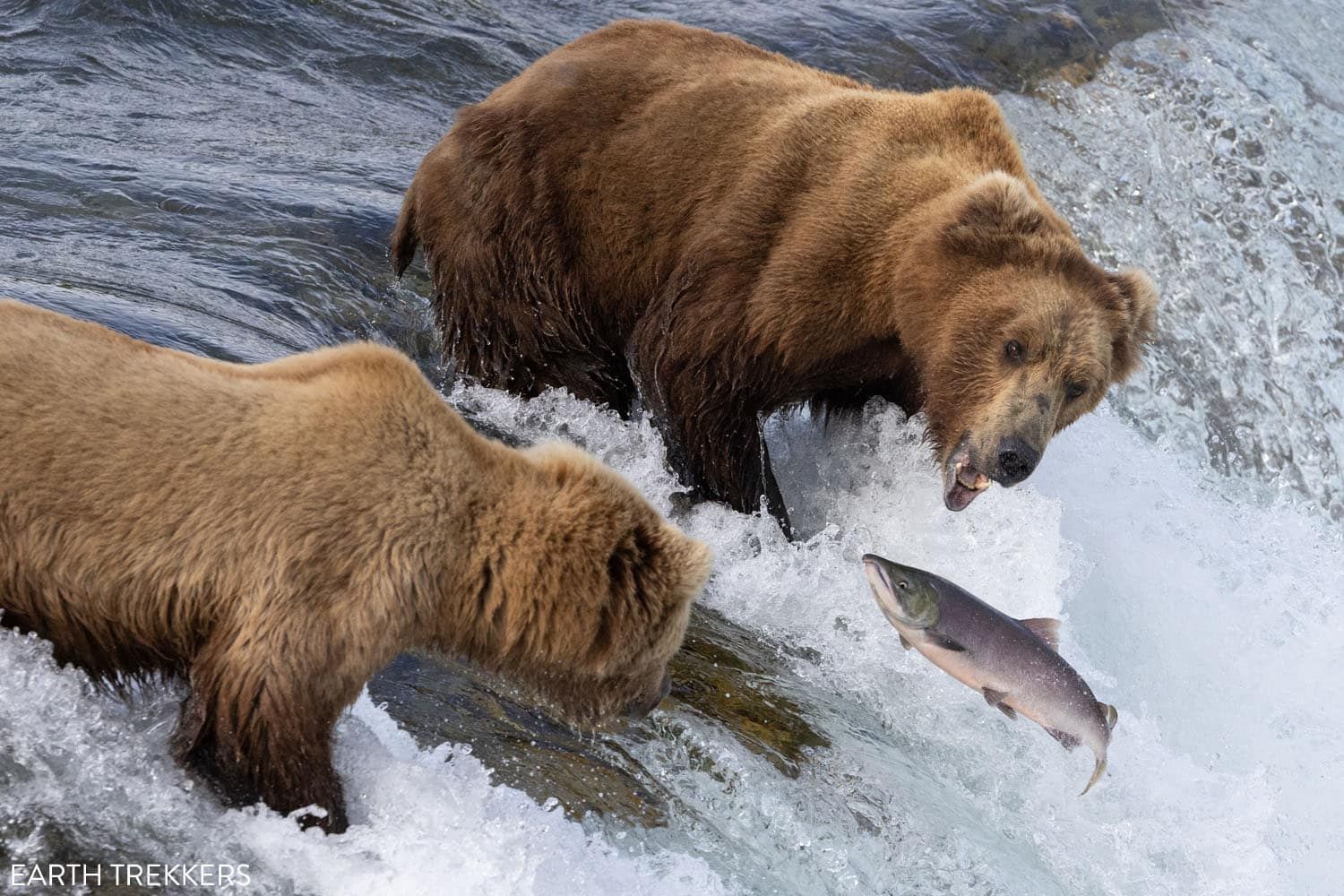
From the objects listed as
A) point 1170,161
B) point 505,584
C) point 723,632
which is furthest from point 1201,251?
point 505,584

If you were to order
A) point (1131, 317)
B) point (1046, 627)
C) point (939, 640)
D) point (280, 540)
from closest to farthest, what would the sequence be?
point (280, 540) < point (939, 640) < point (1046, 627) < point (1131, 317)

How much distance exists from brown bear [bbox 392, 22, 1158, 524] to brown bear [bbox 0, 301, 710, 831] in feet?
8.68

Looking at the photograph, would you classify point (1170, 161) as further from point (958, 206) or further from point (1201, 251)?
point (958, 206)

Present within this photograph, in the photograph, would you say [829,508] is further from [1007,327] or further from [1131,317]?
[1131,317]

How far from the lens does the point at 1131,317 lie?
6809 millimetres

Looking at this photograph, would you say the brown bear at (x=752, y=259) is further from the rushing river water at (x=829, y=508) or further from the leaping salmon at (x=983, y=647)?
the leaping salmon at (x=983, y=647)

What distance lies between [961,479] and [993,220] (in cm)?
113

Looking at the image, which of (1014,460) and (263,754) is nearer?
(263,754)

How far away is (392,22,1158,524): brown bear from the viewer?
6.68 m

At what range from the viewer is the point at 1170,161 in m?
12.6

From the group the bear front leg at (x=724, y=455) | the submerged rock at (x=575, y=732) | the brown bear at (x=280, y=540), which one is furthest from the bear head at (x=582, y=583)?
the bear front leg at (x=724, y=455)

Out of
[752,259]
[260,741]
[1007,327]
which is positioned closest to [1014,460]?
[1007,327]

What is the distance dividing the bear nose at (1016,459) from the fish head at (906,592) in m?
1.15

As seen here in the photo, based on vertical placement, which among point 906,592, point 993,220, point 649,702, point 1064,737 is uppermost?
point 993,220
